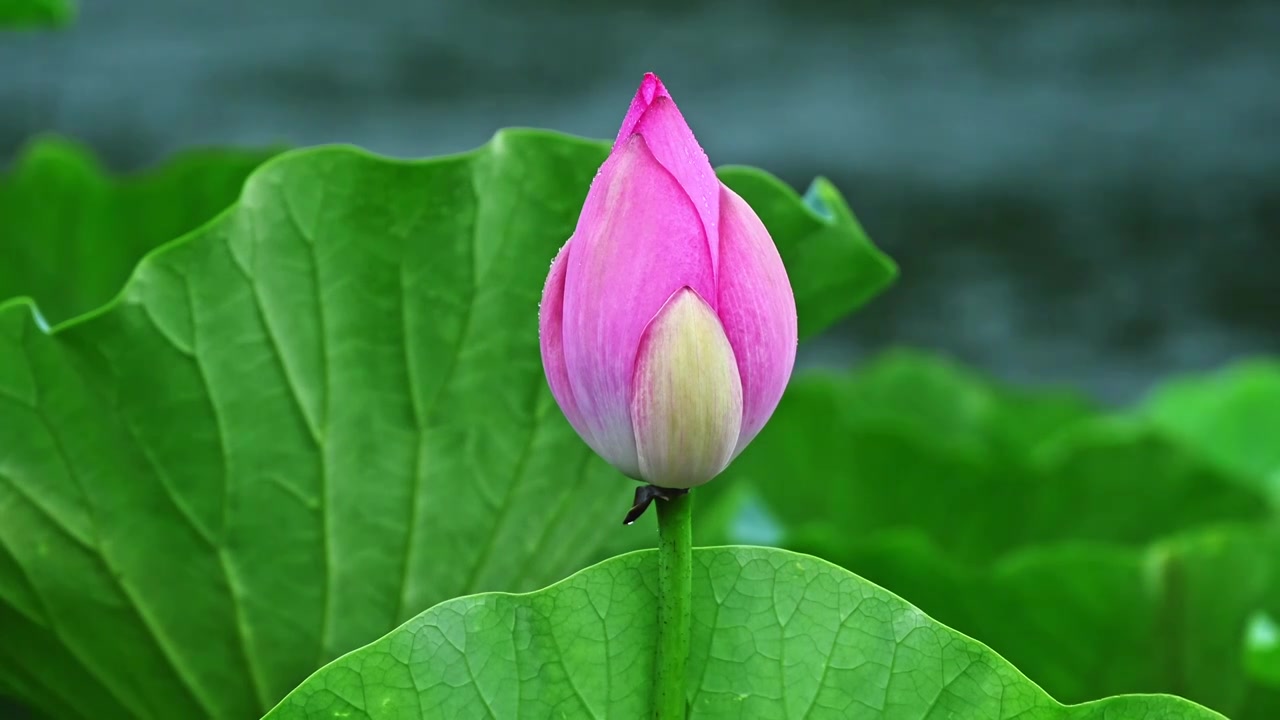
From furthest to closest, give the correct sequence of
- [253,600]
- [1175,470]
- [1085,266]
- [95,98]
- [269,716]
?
1. [95,98]
2. [1085,266]
3. [1175,470]
4. [253,600]
5. [269,716]

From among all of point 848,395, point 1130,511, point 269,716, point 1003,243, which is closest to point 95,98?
point 1003,243

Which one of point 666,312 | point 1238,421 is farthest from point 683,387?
point 1238,421

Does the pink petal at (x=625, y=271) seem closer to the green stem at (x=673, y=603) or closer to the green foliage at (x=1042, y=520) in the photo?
the green stem at (x=673, y=603)

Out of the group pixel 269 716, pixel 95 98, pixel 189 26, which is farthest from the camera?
pixel 189 26

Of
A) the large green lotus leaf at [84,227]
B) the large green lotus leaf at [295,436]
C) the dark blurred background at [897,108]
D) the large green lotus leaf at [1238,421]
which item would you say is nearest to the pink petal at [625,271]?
the large green lotus leaf at [295,436]

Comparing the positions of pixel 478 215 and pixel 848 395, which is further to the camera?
pixel 848 395

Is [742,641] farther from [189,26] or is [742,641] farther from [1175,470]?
[189,26]

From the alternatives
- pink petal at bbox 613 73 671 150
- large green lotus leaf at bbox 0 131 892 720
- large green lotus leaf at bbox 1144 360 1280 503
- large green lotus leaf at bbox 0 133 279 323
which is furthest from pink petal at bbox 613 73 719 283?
large green lotus leaf at bbox 1144 360 1280 503

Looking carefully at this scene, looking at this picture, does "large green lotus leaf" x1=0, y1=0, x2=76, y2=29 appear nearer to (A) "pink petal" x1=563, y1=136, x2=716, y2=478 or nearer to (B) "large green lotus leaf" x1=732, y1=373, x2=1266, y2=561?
(B) "large green lotus leaf" x1=732, y1=373, x2=1266, y2=561
